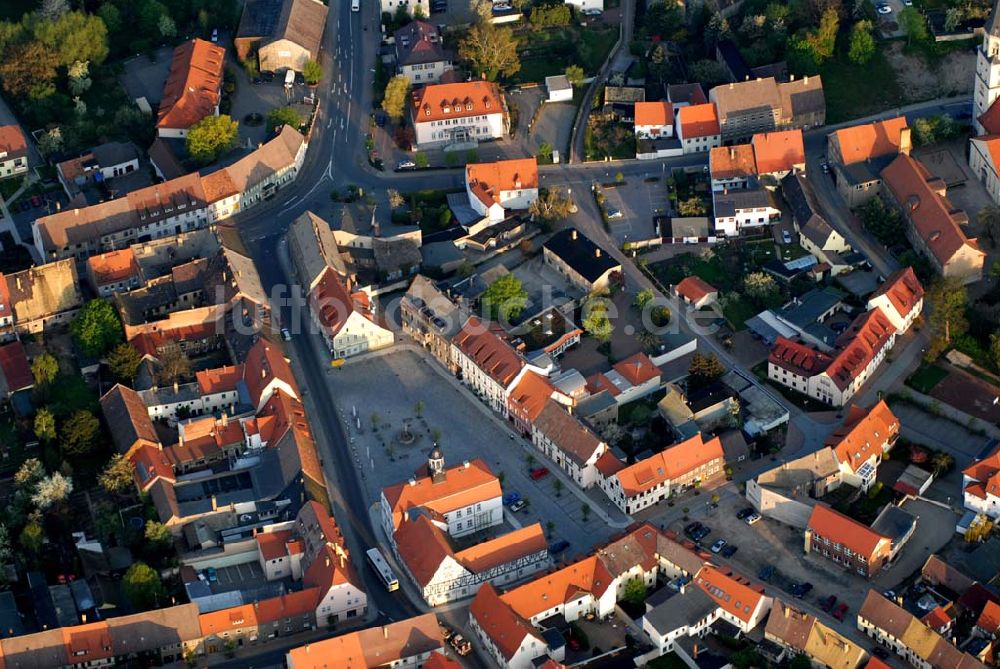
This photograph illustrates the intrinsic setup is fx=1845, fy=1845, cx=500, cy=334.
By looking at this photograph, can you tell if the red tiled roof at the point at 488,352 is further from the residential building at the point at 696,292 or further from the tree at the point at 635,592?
the tree at the point at 635,592

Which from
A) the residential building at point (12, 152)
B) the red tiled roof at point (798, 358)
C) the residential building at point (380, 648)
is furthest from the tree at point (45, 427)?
the red tiled roof at point (798, 358)

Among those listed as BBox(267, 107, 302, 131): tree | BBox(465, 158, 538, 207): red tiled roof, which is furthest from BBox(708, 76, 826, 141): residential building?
BBox(267, 107, 302, 131): tree

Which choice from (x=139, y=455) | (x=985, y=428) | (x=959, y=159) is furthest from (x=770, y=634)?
(x=959, y=159)

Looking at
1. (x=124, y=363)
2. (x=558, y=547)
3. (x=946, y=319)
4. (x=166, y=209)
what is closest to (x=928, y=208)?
(x=946, y=319)

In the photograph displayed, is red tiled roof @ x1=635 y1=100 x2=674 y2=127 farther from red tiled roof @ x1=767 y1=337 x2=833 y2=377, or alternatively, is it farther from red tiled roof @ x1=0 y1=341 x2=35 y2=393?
red tiled roof @ x1=0 y1=341 x2=35 y2=393

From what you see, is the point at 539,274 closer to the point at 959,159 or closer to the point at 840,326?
the point at 840,326

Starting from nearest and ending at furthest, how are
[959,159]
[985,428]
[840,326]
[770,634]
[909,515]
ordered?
[770,634], [909,515], [985,428], [840,326], [959,159]
